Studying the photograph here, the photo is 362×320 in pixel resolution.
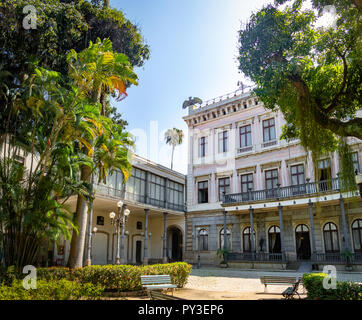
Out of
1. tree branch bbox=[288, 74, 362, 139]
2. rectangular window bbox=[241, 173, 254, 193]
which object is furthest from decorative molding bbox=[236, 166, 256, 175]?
tree branch bbox=[288, 74, 362, 139]

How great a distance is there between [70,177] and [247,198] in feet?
50.3

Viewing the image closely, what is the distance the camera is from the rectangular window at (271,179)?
22.5m

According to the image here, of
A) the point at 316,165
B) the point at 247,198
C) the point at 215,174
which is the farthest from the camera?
the point at 215,174

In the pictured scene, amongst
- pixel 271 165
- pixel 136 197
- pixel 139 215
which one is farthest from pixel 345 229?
pixel 139 215

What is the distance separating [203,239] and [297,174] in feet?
29.2

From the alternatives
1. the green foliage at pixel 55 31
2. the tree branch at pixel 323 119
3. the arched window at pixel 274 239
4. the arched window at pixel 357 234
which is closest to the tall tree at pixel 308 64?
the tree branch at pixel 323 119

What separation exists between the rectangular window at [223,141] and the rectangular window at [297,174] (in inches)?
231

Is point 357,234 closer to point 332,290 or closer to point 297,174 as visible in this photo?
point 297,174

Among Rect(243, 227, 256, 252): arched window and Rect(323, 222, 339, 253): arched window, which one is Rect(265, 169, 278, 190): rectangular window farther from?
Rect(323, 222, 339, 253): arched window

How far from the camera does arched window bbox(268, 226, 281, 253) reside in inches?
848

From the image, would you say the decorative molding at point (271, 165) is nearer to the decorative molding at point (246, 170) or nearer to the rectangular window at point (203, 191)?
the decorative molding at point (246, 170)
